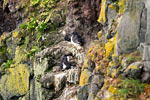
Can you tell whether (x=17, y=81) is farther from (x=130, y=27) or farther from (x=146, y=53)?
(x=146, y=53)

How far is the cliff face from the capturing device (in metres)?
5.23

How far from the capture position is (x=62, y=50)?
11.2 metres

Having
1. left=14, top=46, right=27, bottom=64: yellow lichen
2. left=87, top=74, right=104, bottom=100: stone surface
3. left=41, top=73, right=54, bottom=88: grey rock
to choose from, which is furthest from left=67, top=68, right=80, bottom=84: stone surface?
left=14, top=46, right=27, bottom=64: yellow lichen

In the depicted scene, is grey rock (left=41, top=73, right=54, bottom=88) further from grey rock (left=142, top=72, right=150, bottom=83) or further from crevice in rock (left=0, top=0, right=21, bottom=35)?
crevice in rock (left=0, top=0, right=21, bottom=35)

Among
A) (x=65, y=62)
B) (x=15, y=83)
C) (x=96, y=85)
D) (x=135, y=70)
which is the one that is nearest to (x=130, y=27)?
(x=135, y=70)

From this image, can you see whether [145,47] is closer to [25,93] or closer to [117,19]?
[117,19]

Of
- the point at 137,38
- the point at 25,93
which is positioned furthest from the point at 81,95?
the point at 25,93

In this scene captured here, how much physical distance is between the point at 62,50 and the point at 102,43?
435cm

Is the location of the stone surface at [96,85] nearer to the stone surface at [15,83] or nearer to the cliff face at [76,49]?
the cliff face at [76,49]

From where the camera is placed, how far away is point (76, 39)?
35.5 ft

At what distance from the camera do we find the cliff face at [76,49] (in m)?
5.23

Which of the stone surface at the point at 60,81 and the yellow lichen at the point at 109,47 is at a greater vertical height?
the yellow lichen at the point at 109,47

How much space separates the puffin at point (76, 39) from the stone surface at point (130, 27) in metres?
5.03

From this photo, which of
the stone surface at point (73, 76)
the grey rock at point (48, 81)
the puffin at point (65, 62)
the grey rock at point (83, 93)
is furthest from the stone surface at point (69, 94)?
the grey rock at point (83, 93)
